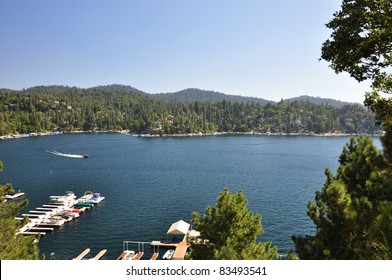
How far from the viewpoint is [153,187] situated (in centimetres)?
4944

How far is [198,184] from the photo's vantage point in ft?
169

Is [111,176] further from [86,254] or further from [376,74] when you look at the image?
[376,74]

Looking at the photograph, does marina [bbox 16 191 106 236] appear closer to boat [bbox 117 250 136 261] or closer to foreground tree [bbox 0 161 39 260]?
boat [bbox 117 250 136 261]

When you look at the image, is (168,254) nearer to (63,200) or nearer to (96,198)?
(96,198)

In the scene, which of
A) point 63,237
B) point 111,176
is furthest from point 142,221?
point 111,176

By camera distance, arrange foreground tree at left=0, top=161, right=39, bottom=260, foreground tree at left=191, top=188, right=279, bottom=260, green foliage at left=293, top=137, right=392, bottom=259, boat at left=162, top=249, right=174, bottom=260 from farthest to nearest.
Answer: boat at left=162, top=249, right=174, bottom=260 → foreground tree at left=0, top=161, right=39, bottom=260 → foreground tree at left=191, top=188, right=279, bottom=260 → green foliage at left=293, top=137, right=392, bottom=259

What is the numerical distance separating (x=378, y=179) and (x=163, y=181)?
46.1 meters

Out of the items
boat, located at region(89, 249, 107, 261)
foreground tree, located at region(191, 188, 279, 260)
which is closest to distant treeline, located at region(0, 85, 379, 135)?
boat, located at region(89, 249, 107, 261)

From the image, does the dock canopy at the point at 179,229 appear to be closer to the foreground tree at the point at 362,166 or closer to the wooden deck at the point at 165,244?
the wooden deck at the point at 165,244

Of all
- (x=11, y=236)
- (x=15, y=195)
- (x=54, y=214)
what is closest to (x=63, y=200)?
(x=54, y=214)

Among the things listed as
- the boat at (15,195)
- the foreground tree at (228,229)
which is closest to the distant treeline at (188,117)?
the boat at (15,195)

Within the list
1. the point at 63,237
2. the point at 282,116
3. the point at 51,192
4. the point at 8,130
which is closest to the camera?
the point at 63,237

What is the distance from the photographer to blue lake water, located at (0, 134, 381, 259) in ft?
98.3

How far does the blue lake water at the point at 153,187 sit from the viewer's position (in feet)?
98.3
